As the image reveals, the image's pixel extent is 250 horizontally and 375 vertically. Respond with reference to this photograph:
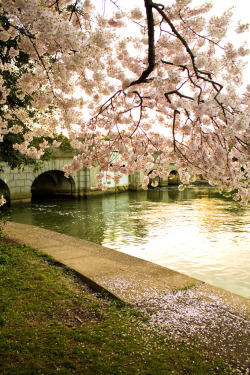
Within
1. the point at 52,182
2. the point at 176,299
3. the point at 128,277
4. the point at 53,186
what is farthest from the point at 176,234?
the point at 52,182

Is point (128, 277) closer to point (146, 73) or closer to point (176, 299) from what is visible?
point (176, 299)

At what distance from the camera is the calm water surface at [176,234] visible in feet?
28.1

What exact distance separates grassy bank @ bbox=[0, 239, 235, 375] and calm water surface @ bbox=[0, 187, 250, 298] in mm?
3744

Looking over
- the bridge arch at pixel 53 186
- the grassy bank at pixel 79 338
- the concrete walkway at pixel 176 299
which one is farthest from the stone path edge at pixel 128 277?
the bridge arch at pixel 53 186

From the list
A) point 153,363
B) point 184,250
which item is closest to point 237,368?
point 153,363

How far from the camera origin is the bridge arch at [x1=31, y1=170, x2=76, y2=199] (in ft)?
101

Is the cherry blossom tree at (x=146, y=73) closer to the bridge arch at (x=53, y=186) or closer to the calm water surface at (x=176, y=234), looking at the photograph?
the calm water surface at (x=176, y=234)

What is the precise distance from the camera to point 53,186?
32844 millimetres

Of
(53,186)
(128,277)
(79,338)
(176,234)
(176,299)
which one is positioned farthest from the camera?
(53,186)

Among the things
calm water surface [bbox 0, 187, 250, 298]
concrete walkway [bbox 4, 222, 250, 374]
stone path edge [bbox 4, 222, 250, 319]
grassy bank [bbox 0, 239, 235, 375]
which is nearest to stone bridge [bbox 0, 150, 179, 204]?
calm water surface [bbox 0, 187, 250, 298]

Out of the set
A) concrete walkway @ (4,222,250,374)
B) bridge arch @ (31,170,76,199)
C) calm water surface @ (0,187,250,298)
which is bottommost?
calm water surface @ (0,187,250,298)

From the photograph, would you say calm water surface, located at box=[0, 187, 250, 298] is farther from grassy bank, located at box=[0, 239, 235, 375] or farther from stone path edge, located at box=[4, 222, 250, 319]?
grassy bank, located at box=[0, 239, 235, 375]

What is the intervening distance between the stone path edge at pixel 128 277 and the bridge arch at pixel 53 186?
22424 millimetres

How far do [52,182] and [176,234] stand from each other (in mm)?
22480
